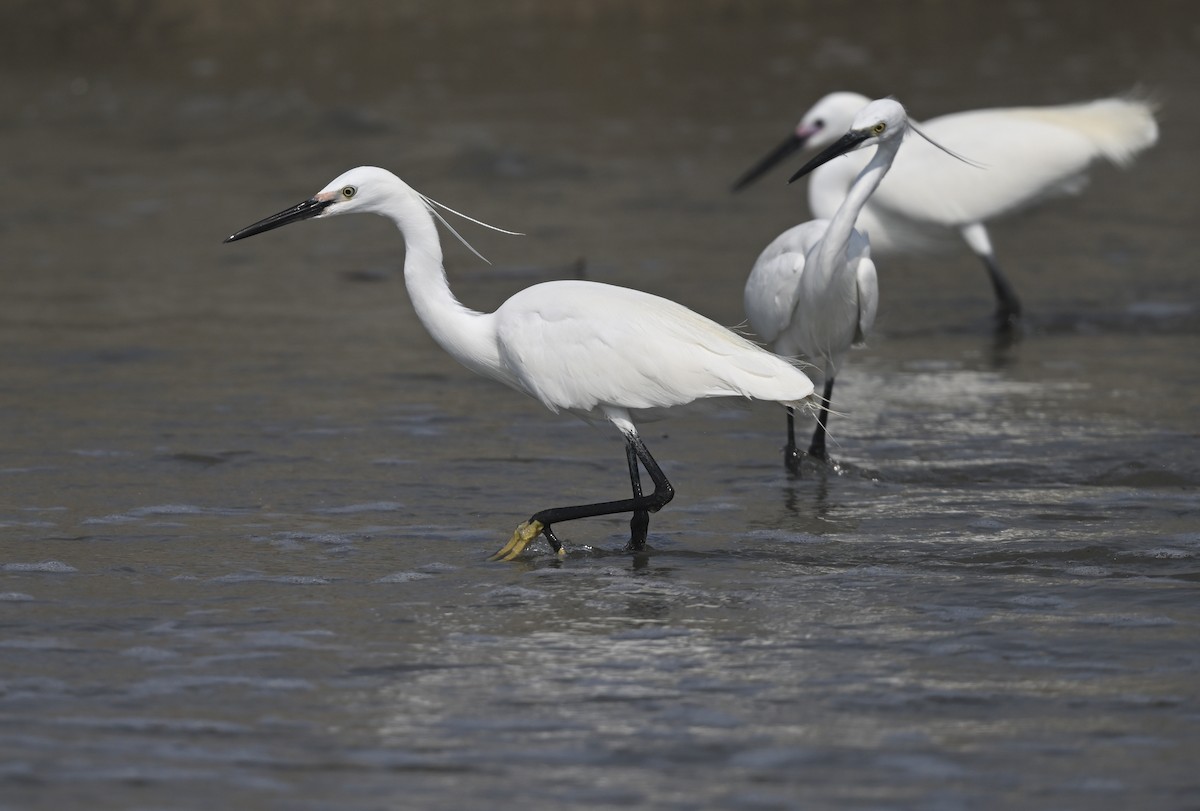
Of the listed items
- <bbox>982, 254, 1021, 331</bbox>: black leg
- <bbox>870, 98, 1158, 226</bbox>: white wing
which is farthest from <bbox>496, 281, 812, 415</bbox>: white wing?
<bbox>870, 98, 1158, 226</bbox>: white wing

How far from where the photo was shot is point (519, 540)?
254 inches

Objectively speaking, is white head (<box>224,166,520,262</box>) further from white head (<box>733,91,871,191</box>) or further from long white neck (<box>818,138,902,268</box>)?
white head (<box>733,91,871,191</box>)

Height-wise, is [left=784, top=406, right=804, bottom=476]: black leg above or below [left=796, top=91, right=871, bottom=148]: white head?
below

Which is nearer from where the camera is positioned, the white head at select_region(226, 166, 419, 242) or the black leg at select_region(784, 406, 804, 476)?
the white head at select_region(226, 166, 419, 242)

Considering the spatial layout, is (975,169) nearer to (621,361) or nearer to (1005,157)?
(1005,157)

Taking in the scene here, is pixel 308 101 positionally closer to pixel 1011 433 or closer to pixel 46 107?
pixel 46 107

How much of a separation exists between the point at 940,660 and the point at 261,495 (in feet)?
10.1

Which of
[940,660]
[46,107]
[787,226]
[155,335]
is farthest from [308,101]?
[940,660]

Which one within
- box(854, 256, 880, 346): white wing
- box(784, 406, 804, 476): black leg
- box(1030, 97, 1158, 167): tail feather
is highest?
box(1030, 97, 1158, 167): tail feather

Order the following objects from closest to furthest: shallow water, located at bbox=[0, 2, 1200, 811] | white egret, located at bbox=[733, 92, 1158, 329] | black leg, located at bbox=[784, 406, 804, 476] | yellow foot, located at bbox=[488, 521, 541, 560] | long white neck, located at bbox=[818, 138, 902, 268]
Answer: shallow water, located at bbox=[0, 2, 1200, 811] < yellow foot, located at bbox=[488, 521, 541, 560] < long white neck, located at bbox=[818, 138, 902, 268] < black leg, located at bbox=[784, 406, 804, 476] < white egret, located at bbox=[733, 92, 1158, 329]

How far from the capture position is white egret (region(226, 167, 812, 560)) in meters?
6.48

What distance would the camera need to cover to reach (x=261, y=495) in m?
7.40

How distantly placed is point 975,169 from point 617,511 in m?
5.43

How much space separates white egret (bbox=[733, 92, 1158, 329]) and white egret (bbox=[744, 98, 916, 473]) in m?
2.66
